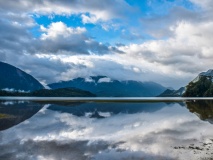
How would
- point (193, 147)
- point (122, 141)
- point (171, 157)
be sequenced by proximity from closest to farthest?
point (171, 157) → point (193, 147) → point (122, 141)

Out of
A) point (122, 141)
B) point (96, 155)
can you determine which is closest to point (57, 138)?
point (122, 141)

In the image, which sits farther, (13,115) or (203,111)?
(203,111)

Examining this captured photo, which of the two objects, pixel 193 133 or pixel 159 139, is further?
pixel 193 133

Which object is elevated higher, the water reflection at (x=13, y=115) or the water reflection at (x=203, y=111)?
the water reflection at (x=203, y=111)

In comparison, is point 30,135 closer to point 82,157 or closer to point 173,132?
point 82,157

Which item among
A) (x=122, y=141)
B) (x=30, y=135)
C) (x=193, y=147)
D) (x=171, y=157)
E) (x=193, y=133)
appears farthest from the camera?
(x=193, y=133)

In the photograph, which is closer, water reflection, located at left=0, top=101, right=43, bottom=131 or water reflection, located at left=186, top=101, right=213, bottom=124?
water reflection, located at left=0, top=101, right=43, bottom=131

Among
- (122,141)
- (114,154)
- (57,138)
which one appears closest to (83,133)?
(57,138)

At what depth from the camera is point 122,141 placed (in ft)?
111

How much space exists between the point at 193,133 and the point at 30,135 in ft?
76.5

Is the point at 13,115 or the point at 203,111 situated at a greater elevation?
the point at 203,111

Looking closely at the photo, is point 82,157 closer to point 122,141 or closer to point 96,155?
point 96,155

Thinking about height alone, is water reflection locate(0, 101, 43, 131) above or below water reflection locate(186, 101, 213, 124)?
below

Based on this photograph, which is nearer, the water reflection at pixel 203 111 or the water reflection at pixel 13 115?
the water reflection at pixel 13 115
